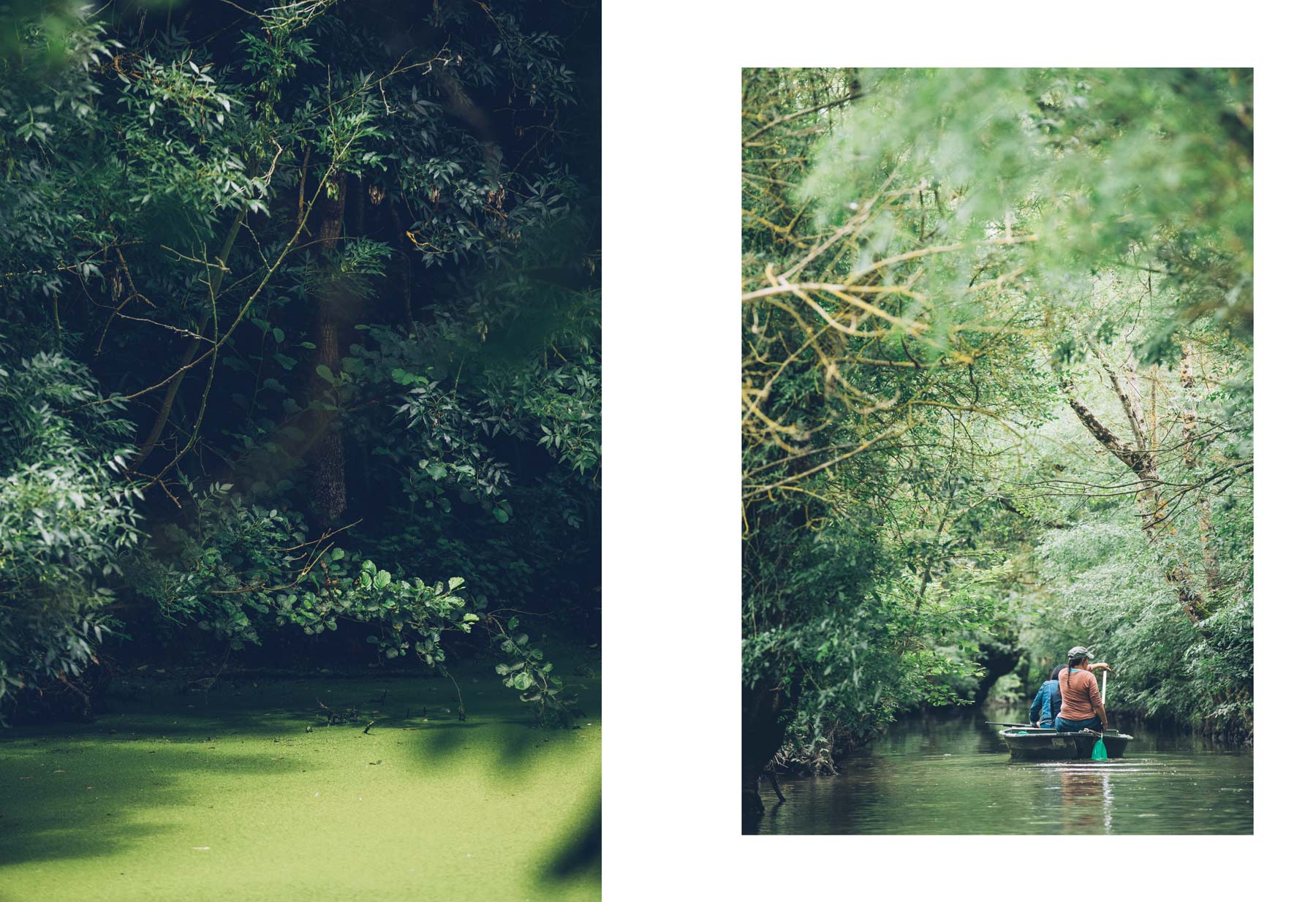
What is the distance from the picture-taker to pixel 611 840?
3.45 m

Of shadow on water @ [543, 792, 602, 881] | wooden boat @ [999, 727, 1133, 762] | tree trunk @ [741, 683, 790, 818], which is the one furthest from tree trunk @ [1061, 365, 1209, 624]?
shadow on water @ [543, 792, 602, 881]

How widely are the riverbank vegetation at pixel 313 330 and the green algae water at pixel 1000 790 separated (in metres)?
1.50

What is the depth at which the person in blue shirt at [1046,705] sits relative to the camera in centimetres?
351

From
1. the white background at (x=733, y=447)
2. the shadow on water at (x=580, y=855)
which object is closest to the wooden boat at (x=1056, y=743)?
the white background at (x=733, y=447)

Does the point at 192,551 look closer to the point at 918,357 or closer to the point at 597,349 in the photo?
the point at 597,349

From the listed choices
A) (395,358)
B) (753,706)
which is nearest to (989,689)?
(753,706)

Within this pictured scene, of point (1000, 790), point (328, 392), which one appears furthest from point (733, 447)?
point (328, 392)

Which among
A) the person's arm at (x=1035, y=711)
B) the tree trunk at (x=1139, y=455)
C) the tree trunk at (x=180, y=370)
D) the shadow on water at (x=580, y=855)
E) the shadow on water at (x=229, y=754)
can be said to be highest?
the tree trunk at (x=180, y=370)

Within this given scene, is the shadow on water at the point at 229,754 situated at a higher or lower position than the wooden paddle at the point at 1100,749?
lower

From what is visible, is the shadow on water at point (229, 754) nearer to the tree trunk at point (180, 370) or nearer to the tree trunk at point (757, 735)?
the tree trunk at point (757, 735)

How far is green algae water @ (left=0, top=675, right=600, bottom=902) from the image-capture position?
3.59 meters

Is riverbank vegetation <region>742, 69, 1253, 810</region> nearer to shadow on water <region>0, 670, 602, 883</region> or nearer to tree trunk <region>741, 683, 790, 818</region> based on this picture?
tree trunk <region>741, 683, 790, 818</region>

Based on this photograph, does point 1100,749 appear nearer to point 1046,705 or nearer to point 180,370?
point 1046,705

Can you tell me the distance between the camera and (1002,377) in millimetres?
3518
